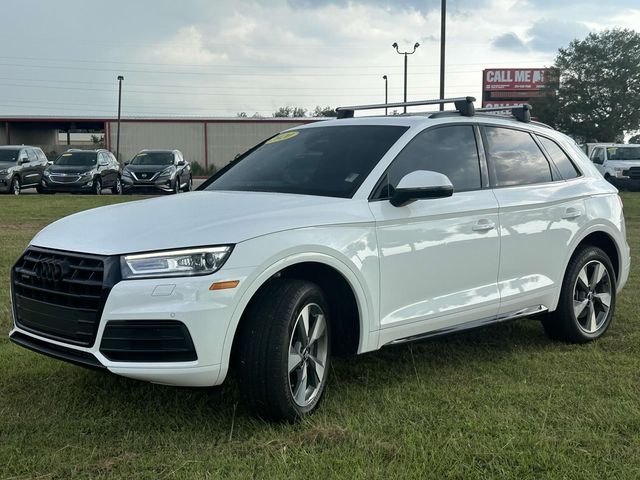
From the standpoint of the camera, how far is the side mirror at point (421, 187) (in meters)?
3.96

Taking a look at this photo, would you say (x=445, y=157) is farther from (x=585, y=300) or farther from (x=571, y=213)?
(x=585, y=300)

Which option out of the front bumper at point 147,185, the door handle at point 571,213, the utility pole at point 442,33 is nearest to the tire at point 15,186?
the front bumper at point 147,185

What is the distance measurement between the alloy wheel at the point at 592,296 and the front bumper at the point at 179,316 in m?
3.06

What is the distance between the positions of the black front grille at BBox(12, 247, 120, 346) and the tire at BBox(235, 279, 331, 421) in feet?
2.25

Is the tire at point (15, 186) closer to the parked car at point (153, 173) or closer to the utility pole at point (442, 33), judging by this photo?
the parked car at point (153, 173)

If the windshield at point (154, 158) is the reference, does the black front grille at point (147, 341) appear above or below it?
below

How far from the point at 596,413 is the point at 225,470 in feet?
6.47

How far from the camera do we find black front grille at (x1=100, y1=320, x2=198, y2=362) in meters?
3.23

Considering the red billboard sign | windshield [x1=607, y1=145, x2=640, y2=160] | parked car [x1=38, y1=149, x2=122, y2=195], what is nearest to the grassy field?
parked car [x1=38, y1=149, x2=122, y2=195]

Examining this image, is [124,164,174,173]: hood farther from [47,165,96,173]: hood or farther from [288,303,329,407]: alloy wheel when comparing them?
[288,303,329,407]: alloy wheel

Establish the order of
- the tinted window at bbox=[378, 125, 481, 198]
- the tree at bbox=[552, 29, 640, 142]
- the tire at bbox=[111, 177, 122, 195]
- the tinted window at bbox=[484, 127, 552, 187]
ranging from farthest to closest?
the tree at bbox=[552, 29, 640, 142] → the tire at bbox=[111, 177, 122, 195] → the tinted window at bbox=[484, 127, 552, 187] → the tinted window at bbox=[378, 125, 481, 198]

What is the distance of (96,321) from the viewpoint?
3.30 meters

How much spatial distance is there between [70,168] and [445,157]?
62.9 feet

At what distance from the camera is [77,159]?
22.5m
